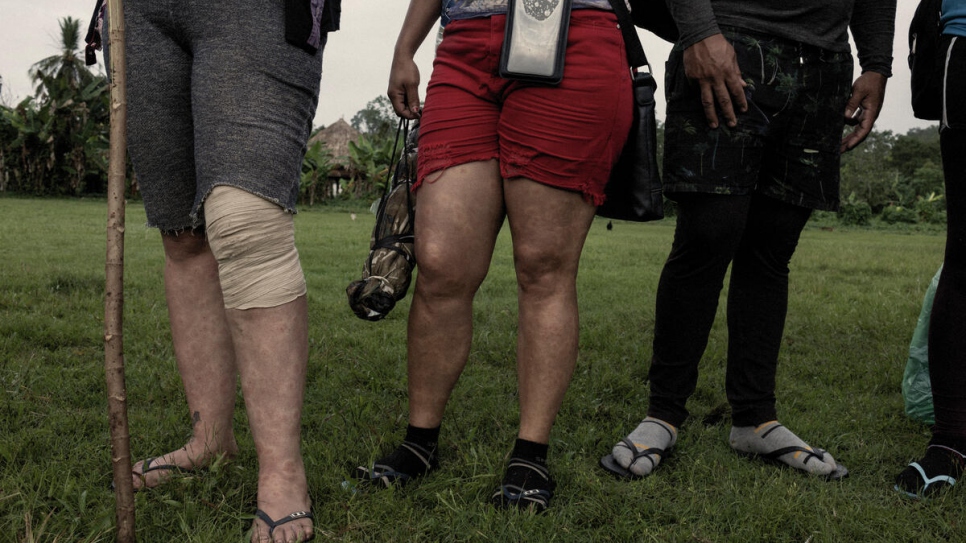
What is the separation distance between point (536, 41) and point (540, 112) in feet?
0.57

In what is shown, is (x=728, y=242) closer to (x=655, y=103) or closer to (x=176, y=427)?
(x=655, y=103)

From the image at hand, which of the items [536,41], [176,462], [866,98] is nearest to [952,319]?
[866,98]

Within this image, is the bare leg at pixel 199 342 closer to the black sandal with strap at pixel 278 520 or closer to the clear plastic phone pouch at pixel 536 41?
the black sandal with strap at pixel 278 520

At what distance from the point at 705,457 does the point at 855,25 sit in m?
1.49

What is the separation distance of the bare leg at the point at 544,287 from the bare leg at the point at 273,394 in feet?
2.07

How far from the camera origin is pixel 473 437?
2.42 meters

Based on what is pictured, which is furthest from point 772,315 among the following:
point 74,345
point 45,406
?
point 74,345

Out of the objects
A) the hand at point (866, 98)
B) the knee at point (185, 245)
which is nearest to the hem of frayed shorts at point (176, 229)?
the knee at point (185, 245)

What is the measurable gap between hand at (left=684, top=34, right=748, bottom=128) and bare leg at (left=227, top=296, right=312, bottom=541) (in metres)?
1.28

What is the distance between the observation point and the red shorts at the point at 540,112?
1911mm

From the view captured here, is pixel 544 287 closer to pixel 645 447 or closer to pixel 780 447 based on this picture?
pixel 645 447

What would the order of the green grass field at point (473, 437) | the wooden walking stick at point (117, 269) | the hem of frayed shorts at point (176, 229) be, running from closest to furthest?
the wooden walking stick at point (117, 269), the green grass field at point (473, 437), the hem of frayed shorts at point (176, 229)

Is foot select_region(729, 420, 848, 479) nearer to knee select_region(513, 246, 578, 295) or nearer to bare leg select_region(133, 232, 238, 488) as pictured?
knee select_region(513, 246, 578, 295)

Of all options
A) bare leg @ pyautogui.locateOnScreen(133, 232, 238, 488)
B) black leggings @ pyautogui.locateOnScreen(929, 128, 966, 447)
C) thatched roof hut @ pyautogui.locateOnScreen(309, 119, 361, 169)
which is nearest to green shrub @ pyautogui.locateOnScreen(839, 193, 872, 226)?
thatched roof hut @ pyautogui.locateOnScreen(309, 119, 361, 169)
